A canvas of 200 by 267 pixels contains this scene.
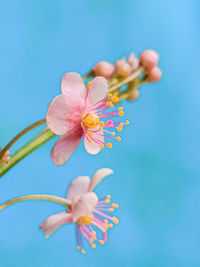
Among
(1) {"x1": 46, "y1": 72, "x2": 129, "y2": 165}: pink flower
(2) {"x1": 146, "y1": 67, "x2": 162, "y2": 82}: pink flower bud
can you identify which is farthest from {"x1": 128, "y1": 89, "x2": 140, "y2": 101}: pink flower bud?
(1) {"x1": 46, "y1": 72, "x2": 129, "y2": 165}: pink flower

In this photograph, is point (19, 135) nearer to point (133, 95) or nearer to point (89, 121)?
point (89, 121)

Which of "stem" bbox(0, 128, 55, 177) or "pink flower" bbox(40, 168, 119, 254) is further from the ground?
"stem" bbox(0, 128, 55, 177)

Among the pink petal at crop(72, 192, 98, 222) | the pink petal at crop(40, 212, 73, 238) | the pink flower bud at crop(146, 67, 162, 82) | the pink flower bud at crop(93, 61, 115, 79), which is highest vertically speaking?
the pink flower bud at crop(93, 61, 115, 79)

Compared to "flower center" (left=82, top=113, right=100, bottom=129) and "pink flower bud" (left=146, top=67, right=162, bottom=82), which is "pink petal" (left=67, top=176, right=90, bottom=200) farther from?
"pink flower bud" (left=146, top=67, right=162, bottom=82)

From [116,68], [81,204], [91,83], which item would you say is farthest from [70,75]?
[116,68]

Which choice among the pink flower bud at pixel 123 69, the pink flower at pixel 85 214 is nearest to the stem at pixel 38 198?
the pink flower at pixel 85 214

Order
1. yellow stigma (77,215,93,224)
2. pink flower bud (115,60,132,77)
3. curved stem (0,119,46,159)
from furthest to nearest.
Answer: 1. pink flower bud (115,60,132,77)
2. yellow stigma (77,215,93,224)
3. curved stem (0,119,46,159)

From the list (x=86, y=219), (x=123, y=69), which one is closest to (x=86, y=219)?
(x=86, y=219)

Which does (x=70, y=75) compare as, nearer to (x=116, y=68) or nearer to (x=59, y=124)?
(x=59, y=124)

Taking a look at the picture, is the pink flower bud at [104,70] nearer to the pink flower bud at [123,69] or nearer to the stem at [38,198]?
the pink flower bud at [123,69]
